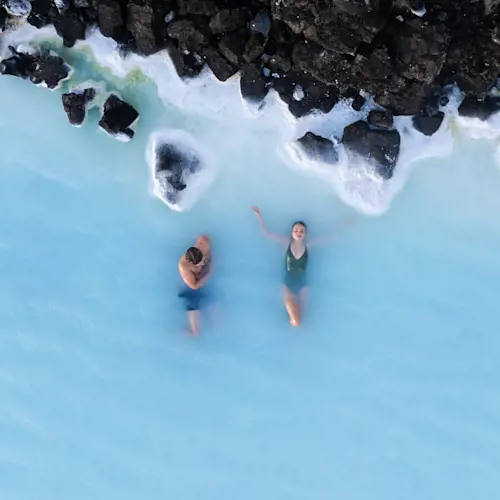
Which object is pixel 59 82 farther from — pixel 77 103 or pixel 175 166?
pixel 175 166

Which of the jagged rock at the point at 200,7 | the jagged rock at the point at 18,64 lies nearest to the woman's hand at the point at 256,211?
the jagged rock at the point at 200,7

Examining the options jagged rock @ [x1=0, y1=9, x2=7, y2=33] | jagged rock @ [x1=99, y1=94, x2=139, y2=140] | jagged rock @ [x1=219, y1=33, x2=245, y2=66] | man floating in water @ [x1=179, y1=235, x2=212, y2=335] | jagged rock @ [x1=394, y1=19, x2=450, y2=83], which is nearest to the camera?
jagged rock @ [x1=394, y1=19, x2=450, y2=83]

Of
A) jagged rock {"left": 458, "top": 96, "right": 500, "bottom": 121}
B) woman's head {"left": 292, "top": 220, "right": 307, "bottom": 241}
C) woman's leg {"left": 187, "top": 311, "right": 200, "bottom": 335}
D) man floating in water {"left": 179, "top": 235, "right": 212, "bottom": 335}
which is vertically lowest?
woman's leg {"left": 187, "top": 311, "right": 200, "bottom": 335}

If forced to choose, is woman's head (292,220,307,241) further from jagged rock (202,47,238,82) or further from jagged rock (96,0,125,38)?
jagged rock (96,0,125,38)

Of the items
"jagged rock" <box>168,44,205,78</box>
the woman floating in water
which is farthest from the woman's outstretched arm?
"jagged rock" <box>168,44,205,78</box>

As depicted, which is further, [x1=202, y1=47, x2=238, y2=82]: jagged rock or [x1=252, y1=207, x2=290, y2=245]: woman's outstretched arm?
[x1=252, y1=207, x2=290, y2=245]: woman's outstretched arm

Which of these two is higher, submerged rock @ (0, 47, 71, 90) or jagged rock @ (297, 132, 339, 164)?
jagged rock @ (297, 132, 339, 164)

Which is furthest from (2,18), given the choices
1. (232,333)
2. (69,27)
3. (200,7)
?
(232,333)

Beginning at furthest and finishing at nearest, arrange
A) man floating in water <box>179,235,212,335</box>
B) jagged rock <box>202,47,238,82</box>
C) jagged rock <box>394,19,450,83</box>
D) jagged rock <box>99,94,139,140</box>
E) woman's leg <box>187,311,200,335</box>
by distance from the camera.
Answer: woman's leg <box>187,311,200,335</box> < man floating in water <box>179,235,212,335</box> < jagged rock <box>99,94,139,140</box> < jagged rock <box>202,47,238,82</box> < jagged rock <box>394,19,450,83</box>
